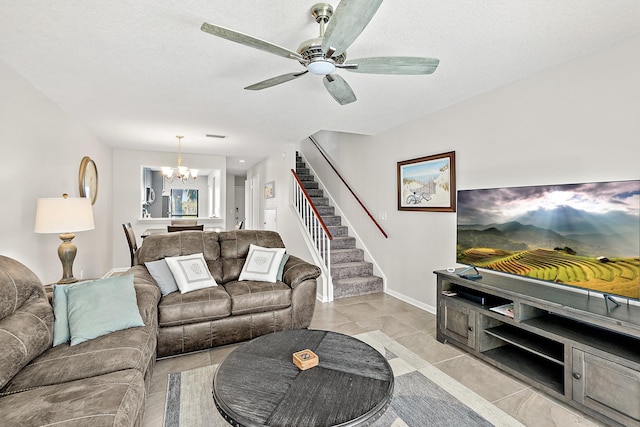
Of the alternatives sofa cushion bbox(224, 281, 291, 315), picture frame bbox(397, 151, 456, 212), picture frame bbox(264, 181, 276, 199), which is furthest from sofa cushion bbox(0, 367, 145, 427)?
picture frame bbox(264, 181, 276, 199)

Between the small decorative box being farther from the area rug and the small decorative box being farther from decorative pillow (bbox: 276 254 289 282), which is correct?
decorative pillow (bbox: 276 254 289 282)

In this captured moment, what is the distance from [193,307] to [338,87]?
7.13 feet

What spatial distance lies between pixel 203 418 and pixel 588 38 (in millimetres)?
3575

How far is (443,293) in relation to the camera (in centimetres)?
291

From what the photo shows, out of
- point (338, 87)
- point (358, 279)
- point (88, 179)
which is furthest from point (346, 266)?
point (88, 179)

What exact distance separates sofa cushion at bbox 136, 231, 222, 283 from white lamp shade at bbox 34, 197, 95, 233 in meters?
0.58

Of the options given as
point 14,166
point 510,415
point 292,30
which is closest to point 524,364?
point 510,415

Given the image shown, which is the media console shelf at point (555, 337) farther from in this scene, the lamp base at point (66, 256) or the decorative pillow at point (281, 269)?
the lamp base at point (66, 256)

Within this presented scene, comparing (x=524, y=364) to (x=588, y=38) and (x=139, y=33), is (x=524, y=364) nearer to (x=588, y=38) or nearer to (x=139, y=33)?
(x=588, y=38)

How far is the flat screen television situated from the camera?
73.9 inches

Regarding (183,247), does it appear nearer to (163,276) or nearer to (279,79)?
(163,276)

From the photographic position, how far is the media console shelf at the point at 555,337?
174cm

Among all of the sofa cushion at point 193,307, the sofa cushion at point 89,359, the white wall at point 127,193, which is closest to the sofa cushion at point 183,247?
the sofa cushion at point 193,307

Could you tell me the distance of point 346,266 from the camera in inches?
189
